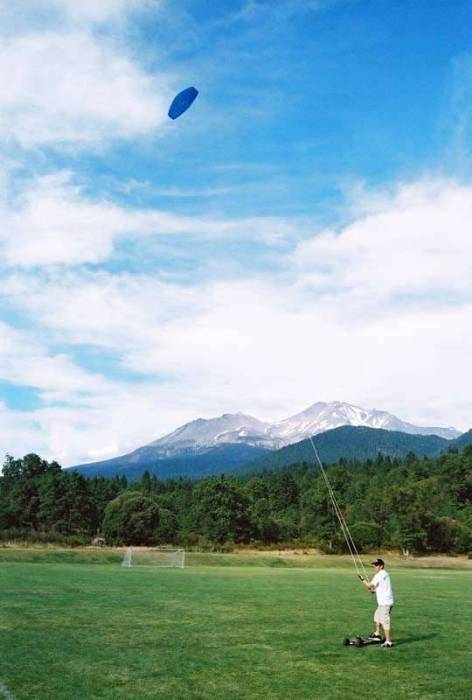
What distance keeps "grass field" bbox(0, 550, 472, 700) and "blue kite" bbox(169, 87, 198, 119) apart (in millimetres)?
17061

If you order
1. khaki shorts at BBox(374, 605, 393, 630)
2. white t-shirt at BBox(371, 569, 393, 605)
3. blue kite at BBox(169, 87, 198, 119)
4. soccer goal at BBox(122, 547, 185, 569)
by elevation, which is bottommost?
soccer goal at BBox(122, 547, 185, 569)

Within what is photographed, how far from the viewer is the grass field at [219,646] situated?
44.2 feet

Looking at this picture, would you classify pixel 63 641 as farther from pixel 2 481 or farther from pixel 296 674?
pixel 2 481

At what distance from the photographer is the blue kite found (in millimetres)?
24297

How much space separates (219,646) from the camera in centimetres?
1820

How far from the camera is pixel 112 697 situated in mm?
12445

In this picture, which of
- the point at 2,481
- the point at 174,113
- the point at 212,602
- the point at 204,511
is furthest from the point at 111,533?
the point at 174,113

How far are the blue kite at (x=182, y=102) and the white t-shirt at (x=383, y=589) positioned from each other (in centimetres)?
1647

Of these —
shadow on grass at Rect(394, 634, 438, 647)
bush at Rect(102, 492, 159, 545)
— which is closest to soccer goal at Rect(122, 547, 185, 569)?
bush at Rect(102, 492, 159, 545)

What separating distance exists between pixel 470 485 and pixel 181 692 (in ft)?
487

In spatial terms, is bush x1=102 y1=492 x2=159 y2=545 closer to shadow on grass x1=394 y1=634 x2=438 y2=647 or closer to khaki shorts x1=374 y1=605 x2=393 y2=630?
shadow on grass x1=394 y1=634 x2=438 y2=647

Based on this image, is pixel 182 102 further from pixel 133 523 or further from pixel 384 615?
pixel 133 523

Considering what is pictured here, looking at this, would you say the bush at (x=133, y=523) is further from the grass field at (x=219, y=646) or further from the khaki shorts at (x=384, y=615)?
the khaki shorts at (x=384, y=615)

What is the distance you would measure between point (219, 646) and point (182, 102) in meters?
17.9
